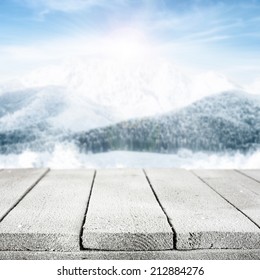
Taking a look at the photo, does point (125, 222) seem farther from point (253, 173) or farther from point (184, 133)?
point (184, 133)

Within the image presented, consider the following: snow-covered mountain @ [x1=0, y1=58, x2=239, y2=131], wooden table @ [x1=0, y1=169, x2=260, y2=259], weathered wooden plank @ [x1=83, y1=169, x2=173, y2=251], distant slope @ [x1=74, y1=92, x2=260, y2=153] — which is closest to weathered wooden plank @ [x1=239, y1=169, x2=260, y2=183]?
wooden table @ [x1=0, y1=169, x2=260, y2=259]

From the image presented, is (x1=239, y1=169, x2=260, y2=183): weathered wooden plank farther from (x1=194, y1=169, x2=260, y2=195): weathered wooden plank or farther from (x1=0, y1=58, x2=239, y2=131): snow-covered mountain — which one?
(x1=0, y1=58, x2=239, y2=131): snow-covered mountain

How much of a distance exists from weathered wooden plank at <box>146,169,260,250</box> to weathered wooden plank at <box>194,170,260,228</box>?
1.0 inches

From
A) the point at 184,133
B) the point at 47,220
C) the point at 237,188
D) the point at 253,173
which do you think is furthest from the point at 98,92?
the point at 47,220

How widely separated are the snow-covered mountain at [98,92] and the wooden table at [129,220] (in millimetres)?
856

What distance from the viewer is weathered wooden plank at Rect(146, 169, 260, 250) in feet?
2.74

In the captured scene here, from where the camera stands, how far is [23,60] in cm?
210

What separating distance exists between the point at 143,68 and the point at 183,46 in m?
0.23

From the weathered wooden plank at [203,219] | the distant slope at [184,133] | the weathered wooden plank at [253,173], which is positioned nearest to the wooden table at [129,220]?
the weathered wooden plank at [203,219]

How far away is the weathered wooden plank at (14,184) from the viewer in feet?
3.53

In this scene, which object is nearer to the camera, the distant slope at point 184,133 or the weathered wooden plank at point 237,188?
the weathered wooden plank at point 237,188

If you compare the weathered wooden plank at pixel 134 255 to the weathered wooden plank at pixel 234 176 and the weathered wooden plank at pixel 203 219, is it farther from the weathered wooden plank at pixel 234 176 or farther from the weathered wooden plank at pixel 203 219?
the weathered wooden plank at pixel 234 176

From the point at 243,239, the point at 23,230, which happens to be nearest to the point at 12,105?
the point at 23,230
